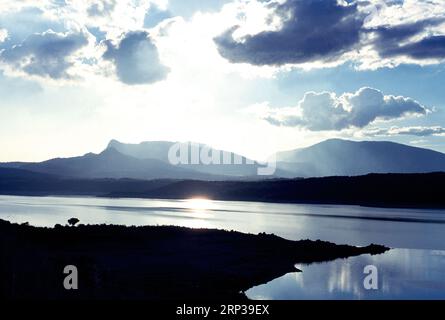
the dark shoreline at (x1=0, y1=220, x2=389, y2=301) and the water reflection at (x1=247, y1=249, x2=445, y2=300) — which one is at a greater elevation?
the dark shoreline at (x1=0, y1=220, x2=389, y2=301)

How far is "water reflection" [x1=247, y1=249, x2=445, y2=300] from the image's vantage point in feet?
124

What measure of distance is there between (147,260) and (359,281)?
20860 millimetres

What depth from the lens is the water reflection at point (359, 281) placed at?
A: 1484 inches

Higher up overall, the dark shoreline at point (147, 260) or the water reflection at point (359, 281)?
the dark shoreline at point (147, 260)

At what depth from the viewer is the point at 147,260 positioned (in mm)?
48031

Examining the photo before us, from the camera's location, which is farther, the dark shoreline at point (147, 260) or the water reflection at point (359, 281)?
the water reflection at point (359, 281)

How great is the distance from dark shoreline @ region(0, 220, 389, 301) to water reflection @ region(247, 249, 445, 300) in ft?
7.18

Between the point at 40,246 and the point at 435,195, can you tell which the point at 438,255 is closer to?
the point at 40,246

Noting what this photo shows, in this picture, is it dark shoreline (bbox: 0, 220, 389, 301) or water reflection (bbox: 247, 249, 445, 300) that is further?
water reflection (bbox: 247, 249, 445, 300)

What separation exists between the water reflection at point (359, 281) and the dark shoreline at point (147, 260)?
2189 millimetres
